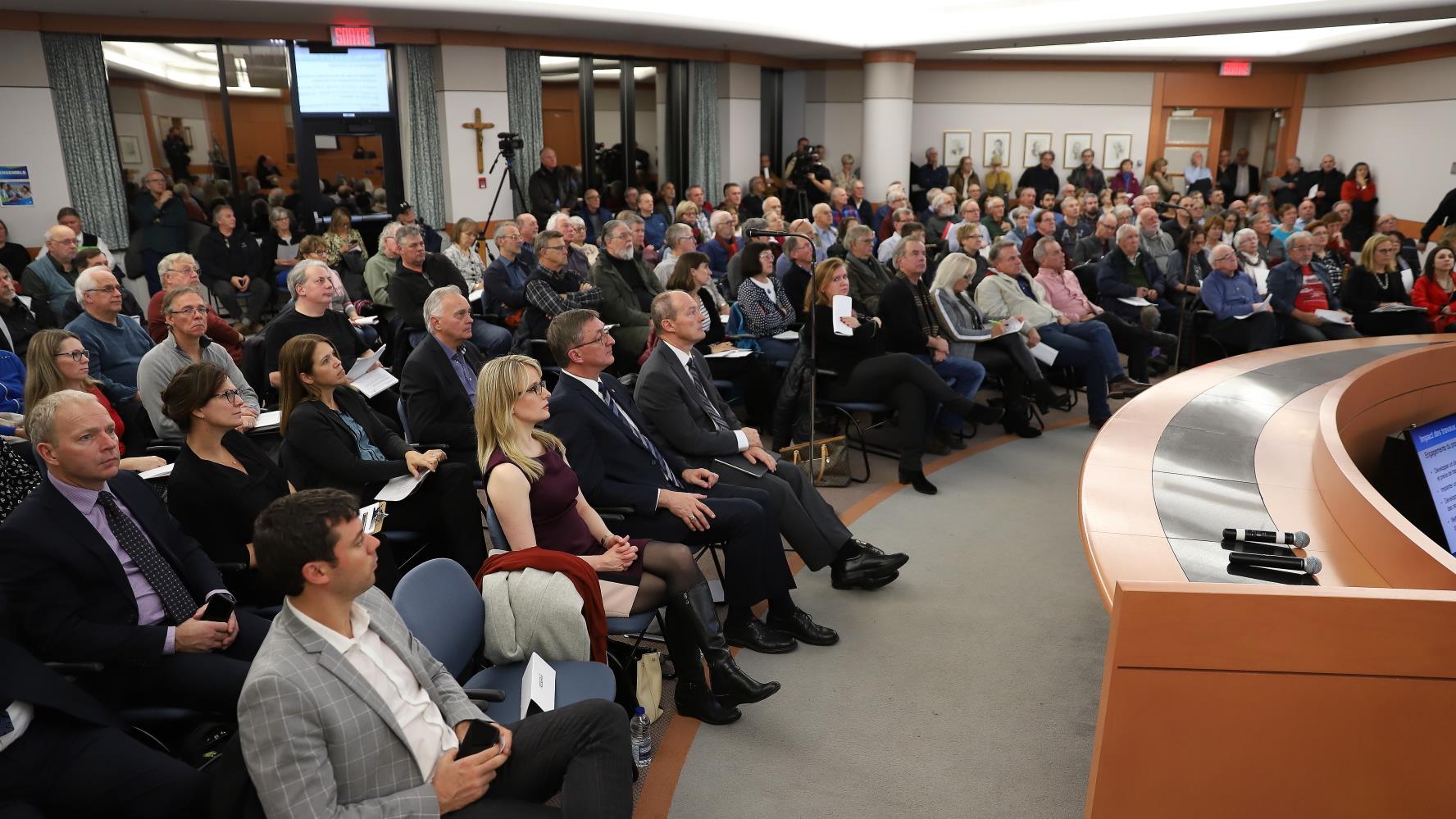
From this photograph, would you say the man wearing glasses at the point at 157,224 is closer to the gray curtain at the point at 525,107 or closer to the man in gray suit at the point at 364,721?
the gray curtain at the point at 525,107

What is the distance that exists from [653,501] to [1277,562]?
2.04 m

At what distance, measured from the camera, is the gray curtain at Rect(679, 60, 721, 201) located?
1345 centimetres

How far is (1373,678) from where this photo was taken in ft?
5.90

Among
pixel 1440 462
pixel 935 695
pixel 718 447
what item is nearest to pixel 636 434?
pixel 718 447

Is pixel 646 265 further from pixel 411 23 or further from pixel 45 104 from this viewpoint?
pixel 45 104

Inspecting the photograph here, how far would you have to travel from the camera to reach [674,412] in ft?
13.6

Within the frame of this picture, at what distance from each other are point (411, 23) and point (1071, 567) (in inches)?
350

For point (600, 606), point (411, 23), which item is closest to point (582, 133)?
point (411, 23)

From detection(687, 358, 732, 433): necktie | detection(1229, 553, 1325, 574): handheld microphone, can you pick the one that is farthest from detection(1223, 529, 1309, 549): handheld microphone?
detection(687, 358, 732, 433): necktie

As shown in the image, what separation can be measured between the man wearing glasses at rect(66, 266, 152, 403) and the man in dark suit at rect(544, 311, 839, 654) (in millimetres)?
2430

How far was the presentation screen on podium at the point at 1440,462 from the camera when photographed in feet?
10.8

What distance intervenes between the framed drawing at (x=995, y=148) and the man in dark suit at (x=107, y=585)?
15370 millimetres

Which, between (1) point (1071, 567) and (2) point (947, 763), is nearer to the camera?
(2) point (947, 763)

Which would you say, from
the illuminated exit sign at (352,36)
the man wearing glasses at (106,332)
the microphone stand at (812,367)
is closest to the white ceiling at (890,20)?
the illuminated exit sign at (352,36)
